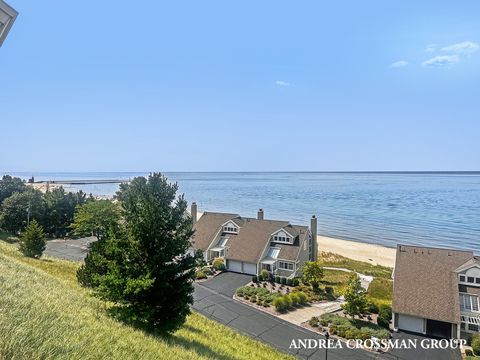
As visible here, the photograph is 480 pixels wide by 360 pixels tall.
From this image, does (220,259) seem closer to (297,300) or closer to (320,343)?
(297,300)

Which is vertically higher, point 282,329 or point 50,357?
point 50,357

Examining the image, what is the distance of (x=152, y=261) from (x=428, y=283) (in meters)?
24.0

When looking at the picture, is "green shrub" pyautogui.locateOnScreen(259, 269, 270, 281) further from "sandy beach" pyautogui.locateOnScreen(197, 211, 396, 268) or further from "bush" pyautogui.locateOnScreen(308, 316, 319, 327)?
"sandy beach" pyautogui.locateOnScreen(197, 211, 396, 268)

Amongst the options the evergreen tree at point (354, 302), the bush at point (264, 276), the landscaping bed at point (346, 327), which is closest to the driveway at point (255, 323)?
the landscaping bed at point (346, 327)

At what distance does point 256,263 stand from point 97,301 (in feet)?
79.5

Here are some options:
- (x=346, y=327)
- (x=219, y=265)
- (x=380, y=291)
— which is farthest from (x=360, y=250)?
(x=346, y=327)

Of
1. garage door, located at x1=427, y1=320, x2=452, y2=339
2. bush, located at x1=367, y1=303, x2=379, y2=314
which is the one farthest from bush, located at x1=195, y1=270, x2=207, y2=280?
garage door, located at x1=427, y1=320, x2=452, y2=339

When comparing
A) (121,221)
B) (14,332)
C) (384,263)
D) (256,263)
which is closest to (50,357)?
(14,332)

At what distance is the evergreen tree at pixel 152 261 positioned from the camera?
14.4 m

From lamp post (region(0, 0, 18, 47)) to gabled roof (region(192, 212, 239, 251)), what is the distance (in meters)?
38.2

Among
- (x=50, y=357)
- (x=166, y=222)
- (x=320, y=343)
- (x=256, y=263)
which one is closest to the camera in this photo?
(x=50, y=357)

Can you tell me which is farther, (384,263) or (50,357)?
(384,263)

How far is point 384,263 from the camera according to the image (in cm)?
5016

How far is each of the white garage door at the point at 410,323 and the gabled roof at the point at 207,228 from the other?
2507 centimetres
